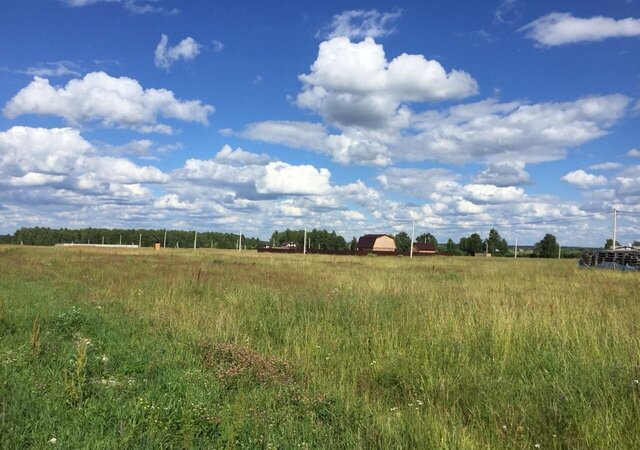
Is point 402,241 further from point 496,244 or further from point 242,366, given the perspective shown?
point 242,366

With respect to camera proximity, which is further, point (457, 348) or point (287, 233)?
point (287, 233)

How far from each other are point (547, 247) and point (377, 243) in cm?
3619

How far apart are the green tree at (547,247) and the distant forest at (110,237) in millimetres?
77987

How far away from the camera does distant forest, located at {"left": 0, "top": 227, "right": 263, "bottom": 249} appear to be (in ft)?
447

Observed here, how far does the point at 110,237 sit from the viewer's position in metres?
139

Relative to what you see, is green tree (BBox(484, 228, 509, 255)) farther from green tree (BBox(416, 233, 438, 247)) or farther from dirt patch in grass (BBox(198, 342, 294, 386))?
dirt patch in grass (BBox(198, 342, 294, 386))

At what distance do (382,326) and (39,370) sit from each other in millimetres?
5413

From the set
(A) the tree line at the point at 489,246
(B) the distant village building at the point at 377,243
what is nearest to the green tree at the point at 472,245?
(A) the tree line at the point at 489,246

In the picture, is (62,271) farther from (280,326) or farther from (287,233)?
(287,233)

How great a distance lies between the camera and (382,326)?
28.3 feet

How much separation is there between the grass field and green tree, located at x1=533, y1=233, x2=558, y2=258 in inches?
3854

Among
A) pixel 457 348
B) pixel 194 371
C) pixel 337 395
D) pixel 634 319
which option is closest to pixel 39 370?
pixel 194 371

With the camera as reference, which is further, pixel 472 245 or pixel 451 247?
pixel 451 247

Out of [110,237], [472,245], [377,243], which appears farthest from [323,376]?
[110,237]
